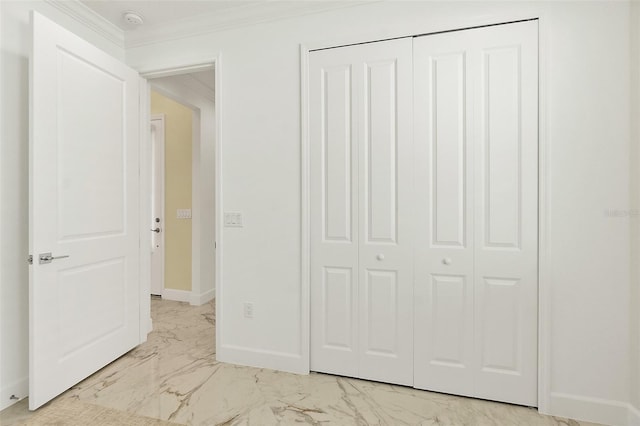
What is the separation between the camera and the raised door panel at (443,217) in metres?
2.02

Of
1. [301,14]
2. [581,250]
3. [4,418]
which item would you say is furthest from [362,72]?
[4,418]

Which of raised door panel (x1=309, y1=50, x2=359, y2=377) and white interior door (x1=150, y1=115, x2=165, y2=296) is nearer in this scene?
raised door panel (x1=309, y1=50, x2=359, y2=377)

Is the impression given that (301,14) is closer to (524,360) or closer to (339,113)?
(339,113)

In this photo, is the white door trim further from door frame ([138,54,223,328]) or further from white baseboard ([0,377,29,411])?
white baseboard ([0,377,29,411])

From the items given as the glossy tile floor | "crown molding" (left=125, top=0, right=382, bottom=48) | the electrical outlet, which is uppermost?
"crown molding" (left=125, top=0, right=382, bottom=48)

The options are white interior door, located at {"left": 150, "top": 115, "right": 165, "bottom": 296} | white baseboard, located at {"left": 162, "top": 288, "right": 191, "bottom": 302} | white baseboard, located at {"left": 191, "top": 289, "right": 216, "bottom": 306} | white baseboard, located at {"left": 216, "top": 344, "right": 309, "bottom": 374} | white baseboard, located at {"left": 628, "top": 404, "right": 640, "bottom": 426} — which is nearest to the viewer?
white baseboard, located at {"left": 628, "top": 404, "right": 640, "bottom": 426}

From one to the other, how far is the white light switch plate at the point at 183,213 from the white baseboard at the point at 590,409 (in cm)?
386

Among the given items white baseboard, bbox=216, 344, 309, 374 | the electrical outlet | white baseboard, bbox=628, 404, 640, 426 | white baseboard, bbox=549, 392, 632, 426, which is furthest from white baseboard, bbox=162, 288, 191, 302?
white baseboard, bbox=628, 404, 640, 426

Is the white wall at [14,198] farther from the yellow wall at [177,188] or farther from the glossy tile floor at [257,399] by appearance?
the yellow wall at [177,188]

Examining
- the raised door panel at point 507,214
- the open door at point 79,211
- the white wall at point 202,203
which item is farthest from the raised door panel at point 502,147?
the white wall at point 202,203

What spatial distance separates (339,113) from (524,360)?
1890 millimetres

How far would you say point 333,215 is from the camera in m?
2.27

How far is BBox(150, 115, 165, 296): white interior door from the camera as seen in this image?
167 inches

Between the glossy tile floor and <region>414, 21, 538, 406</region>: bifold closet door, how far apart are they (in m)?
0.14
